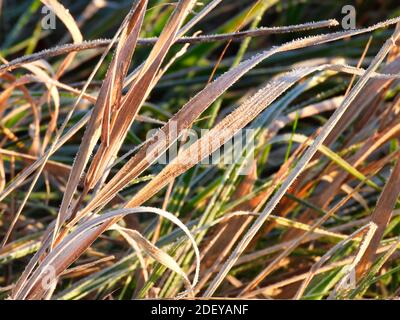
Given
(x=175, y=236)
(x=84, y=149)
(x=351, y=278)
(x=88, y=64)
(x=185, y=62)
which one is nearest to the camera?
(x=84, y=149)

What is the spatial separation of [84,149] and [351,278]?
34cm

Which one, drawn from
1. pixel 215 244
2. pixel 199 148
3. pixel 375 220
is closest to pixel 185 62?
pixel 215 244

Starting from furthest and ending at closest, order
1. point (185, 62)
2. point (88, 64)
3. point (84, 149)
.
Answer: point (88, 64) → point (185, 62) → point (84, 149)

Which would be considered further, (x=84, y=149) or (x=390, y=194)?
(x=390, y=194)

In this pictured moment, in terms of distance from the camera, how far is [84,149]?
0.68 m

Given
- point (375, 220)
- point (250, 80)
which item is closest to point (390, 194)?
point (375, 220)

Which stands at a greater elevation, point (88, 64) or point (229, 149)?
point (88, 64)
